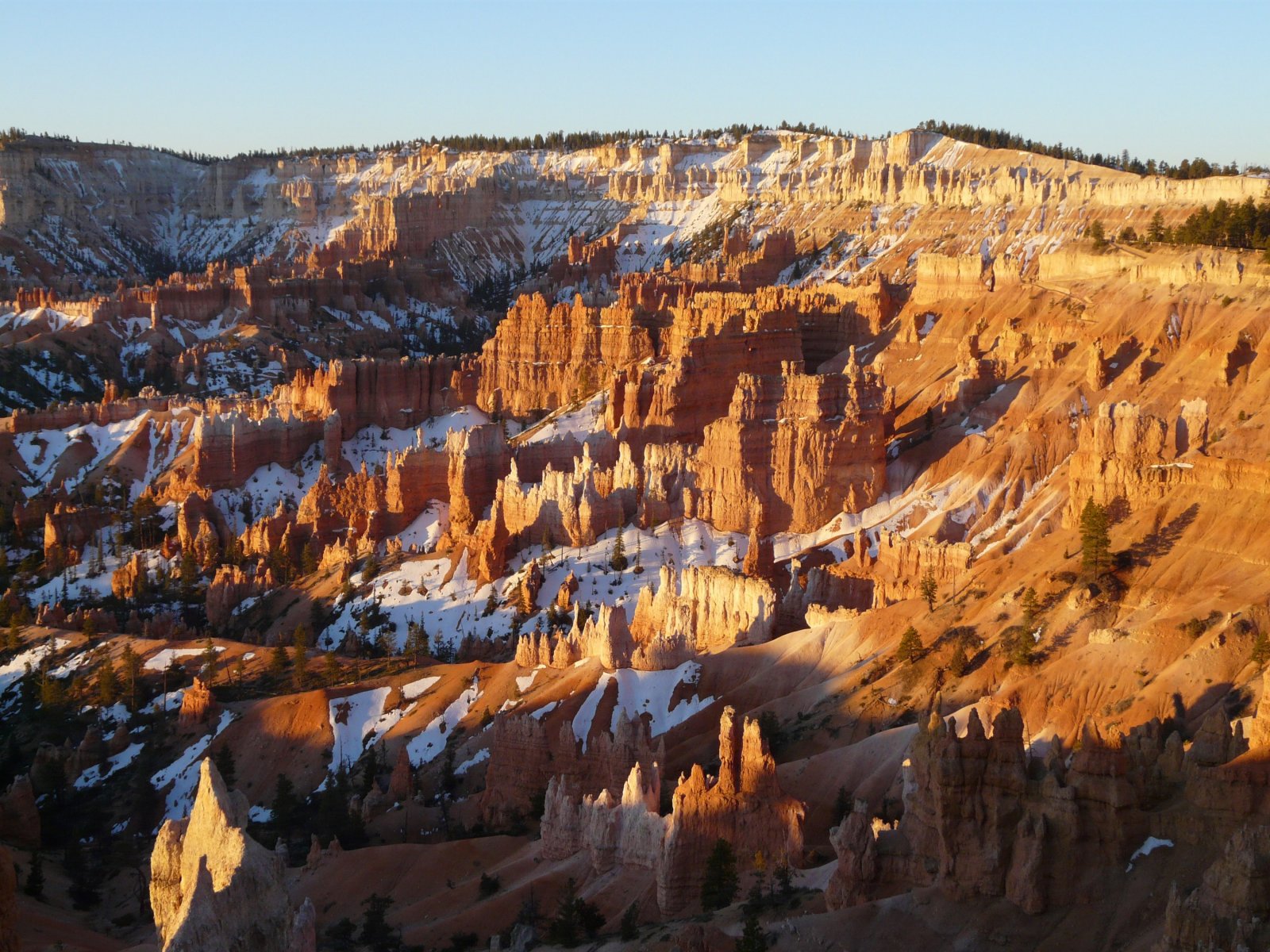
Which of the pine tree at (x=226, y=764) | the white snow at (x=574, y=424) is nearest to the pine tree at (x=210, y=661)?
the pine tree at (x=226, y=764)

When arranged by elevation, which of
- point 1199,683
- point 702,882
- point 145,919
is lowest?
point 145,919

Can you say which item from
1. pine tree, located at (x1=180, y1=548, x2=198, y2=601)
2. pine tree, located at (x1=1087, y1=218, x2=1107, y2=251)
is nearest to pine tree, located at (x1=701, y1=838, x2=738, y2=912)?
pine tree, located at (x1=180, y1=548, x2=198, y2=601)

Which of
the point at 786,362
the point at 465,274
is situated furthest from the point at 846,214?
the point at 786,362

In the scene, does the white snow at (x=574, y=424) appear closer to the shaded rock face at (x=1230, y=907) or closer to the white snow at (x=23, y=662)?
the white snow at (x=23, y=662)

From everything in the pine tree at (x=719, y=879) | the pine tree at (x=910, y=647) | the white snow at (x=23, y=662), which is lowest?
the white snow at (x=23, y=662)

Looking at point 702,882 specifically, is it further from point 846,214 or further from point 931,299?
point 846,214

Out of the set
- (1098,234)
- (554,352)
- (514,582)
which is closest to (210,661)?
(514,582)
